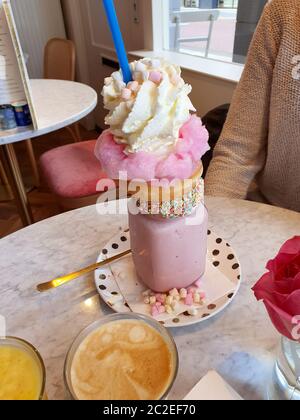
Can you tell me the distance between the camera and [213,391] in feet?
1.39

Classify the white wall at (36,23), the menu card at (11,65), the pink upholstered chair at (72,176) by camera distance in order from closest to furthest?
the menu card at (11,65)
the pink upholstered chair at (72,176)
the white wall at (36,23)

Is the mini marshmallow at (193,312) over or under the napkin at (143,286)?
over

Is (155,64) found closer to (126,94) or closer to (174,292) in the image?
(126,94)

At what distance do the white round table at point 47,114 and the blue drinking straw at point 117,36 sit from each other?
0.87 metres

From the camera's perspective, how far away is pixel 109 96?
19.7 inches

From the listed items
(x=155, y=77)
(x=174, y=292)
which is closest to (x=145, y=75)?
(x=155, y=77)

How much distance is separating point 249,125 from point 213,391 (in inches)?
27.2

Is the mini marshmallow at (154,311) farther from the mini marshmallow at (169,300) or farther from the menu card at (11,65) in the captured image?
the menu card at (11,65)

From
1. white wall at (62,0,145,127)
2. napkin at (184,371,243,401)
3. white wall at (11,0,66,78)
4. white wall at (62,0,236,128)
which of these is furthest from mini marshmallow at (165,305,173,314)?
white wall at (11,0,66,78)

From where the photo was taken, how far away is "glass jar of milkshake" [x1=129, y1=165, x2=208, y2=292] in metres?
0.51

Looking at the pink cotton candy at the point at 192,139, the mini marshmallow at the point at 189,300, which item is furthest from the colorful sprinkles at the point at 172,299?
the pink cotton candy at the point at 192,139

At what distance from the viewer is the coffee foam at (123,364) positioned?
0.39 m

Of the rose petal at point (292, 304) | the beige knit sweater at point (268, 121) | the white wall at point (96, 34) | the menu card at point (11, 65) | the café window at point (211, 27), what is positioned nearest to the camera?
the rose petal at point (292, 304)

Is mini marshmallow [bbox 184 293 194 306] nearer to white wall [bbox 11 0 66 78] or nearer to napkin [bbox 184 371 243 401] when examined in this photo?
napkin [bbox 184 371 243 401]
